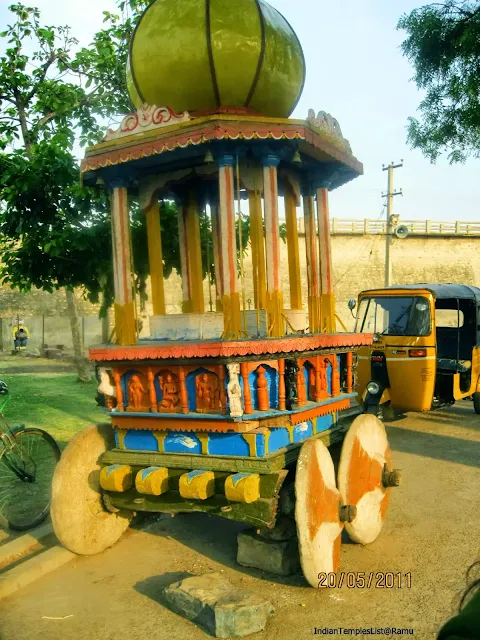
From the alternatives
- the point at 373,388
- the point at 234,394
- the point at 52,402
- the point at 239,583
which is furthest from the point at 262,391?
the point at 52,402

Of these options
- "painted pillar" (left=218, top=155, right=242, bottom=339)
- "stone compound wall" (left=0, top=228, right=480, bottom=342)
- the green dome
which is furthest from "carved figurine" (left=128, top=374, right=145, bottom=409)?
"stone compound wall" (left=0, top=228, right=480, bottom=342)

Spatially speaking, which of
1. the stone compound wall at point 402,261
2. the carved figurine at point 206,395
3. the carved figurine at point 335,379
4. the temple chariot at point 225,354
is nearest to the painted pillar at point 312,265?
the temple chariot at point 225,354

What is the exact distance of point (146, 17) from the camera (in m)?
4.65

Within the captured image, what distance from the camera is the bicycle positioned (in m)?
5.48

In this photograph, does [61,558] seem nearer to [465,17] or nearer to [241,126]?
[241,126]

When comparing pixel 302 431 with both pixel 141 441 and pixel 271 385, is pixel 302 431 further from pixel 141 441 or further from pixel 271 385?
pixel 141 441

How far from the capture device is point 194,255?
5523 mm

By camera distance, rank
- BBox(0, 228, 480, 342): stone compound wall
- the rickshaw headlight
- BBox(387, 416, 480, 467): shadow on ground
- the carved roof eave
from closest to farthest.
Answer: the carved roof eave < BBox(387, 416, 480, 467): shadow on ground < the rickshaw headlight < BBox(0, 228, 480, 342): stone compound wall

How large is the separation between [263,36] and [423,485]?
504 centimetres

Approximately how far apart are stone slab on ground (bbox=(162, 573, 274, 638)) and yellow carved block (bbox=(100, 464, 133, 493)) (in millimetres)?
835

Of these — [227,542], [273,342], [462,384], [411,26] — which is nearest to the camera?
[273,342]

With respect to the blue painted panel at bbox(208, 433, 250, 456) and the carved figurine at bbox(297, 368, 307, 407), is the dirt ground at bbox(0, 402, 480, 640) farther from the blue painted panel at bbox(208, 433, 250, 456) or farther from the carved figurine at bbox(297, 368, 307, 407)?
the carved figurine at bbox(297, 368, 307, 407)

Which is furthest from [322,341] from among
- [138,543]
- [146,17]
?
[146,17]

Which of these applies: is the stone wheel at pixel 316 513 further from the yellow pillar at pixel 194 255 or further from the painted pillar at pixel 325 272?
the yellow pillar at pixel 194 255
